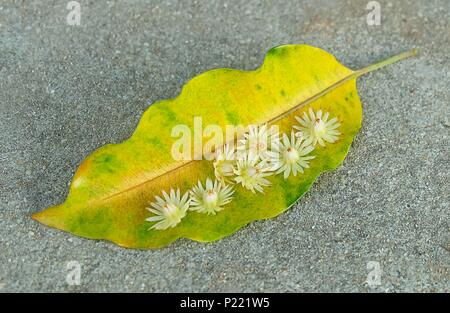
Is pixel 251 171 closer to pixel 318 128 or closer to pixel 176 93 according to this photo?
pixel 318 128

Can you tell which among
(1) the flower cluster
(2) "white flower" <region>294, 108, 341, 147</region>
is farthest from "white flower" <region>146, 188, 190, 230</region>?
(2) "white flower" <region>294, 108, 341, 147</region>

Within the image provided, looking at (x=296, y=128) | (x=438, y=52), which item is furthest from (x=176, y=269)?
(x=438, y=52)

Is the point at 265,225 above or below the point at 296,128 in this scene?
below

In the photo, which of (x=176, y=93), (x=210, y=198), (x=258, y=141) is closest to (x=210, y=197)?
(x=210, y=198)

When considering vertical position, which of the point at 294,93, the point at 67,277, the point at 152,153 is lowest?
the point at 67,277

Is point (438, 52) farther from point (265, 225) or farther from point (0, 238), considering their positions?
point (0, 238)

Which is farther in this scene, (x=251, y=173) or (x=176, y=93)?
(x=176, y=93)

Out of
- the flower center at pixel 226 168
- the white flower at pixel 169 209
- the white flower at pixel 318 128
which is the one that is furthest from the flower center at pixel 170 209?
the white flower at pixel 318 128

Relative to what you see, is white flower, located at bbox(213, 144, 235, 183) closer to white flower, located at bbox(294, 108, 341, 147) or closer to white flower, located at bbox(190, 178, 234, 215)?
white flower, located at bbox(190, 178, 234, 215)
